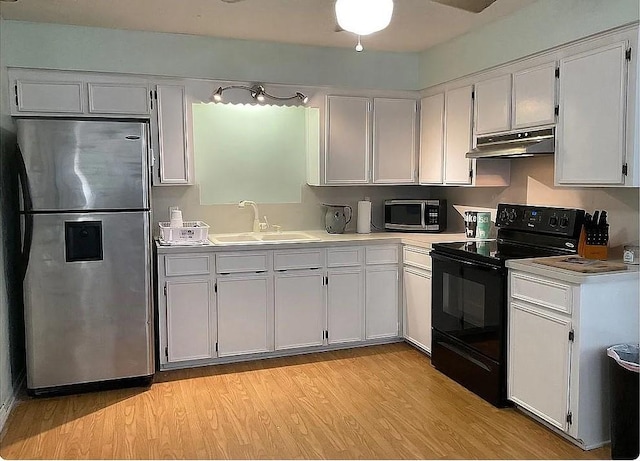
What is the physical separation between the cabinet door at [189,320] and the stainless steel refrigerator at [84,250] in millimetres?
270

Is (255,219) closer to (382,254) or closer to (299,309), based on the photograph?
(299,309)

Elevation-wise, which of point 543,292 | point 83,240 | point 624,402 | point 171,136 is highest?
point 171,136

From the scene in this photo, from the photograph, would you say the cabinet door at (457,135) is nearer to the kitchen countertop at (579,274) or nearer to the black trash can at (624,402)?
the kitchen countertop at (579,274)

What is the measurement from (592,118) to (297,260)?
2.16m

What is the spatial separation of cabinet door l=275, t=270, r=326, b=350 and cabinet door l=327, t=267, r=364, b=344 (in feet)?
0.25

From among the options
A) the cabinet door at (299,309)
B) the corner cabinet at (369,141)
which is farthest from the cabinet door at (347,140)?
the cabinet door at (299,309)

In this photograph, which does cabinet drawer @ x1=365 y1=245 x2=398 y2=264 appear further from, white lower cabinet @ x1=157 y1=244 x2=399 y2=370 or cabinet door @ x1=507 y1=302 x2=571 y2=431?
cabinet door @ x1=507 y1=302 x2=571 y2=431

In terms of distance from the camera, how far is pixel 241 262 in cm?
394

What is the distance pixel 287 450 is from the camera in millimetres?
2762

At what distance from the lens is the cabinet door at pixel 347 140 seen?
445 cm

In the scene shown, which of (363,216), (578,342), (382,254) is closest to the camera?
(578,342)

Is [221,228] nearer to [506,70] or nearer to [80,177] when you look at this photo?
[80,177]

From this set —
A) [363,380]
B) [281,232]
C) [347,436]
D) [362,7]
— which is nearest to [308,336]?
[363,380]

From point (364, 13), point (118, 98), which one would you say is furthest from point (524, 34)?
point (118, 98)
